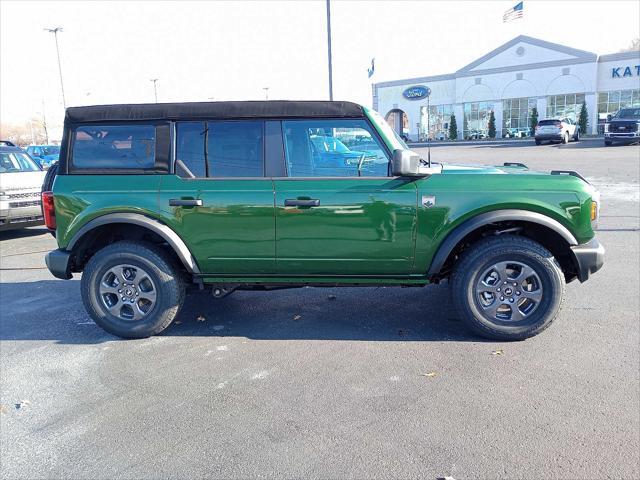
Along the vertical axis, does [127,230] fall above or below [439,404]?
above

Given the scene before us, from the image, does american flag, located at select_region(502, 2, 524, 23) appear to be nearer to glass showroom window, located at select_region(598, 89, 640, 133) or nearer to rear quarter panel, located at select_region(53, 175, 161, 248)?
glass showroom window, located at select_region(598, 89, 640, 133)

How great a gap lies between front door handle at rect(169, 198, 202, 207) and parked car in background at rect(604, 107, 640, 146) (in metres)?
30.4

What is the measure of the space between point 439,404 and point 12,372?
3265mm

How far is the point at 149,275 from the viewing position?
14.6 feet

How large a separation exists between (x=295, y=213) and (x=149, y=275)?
141 cm

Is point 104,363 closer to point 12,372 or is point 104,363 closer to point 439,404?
point 12,372

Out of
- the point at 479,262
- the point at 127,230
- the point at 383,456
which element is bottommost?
the point at 383,456

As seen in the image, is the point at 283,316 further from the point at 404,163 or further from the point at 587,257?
the point at 587,257

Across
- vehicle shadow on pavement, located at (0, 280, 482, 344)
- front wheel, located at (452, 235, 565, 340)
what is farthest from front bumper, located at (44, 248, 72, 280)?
front wheel, located at (452, 235, 565, 340)

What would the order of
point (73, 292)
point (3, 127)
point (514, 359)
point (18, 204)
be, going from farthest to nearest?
point (3, 127) → point (18, 204) → point (73, 292) → point (514, 359)

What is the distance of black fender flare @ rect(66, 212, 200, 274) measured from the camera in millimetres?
4273

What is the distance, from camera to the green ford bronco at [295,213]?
412cm

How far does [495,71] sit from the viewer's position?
44625mm

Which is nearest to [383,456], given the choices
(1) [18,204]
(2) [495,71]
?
(1) [18,204]
